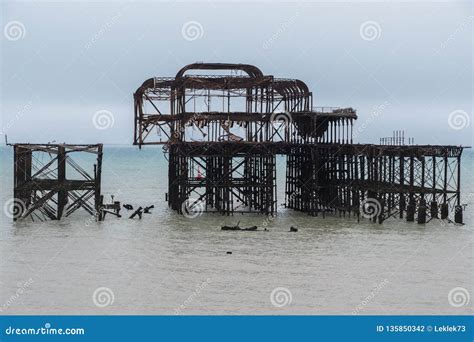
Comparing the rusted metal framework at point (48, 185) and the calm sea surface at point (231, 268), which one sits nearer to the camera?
the calm sea surface at point (231, 268)

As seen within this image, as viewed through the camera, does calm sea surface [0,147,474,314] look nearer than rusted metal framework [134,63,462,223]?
Yes

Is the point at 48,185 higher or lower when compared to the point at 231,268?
higher

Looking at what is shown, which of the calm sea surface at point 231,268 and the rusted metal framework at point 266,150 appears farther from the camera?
the rusted metal framework at point 266,150

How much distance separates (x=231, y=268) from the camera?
123 feet

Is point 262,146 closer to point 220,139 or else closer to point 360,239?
point 220,139

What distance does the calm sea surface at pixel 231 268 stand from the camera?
30.8m

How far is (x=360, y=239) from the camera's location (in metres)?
47.4

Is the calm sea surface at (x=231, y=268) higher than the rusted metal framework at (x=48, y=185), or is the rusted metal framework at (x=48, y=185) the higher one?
the rusted metal framework at (x=48, y=185)

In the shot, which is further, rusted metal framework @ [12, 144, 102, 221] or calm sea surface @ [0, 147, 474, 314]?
rusted metal framework @ [12, 144, 102, 221]

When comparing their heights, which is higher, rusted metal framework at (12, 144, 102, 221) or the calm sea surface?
rusted metal framework at (12, 144, 102, 221)

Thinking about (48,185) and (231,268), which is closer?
(231,268)

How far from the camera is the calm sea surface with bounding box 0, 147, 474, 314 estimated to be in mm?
30750

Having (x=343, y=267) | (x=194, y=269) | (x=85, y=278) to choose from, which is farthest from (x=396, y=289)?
(x=85, y=278)

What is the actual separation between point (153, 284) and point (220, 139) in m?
28.6
